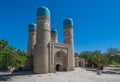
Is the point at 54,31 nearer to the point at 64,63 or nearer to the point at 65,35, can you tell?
the point at 65,35

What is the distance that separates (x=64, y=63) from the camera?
38.6 metres

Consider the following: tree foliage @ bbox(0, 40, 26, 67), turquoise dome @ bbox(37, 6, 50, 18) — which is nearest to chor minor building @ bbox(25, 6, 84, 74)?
turquoise dome @ bbox(37, 6, 50, 18)

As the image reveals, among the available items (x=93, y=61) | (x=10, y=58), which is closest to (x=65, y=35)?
(x=10, y=58)

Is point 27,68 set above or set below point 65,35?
below

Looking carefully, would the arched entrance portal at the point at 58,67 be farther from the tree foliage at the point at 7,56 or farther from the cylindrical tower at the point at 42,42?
the tree foliage at the point at 7,56

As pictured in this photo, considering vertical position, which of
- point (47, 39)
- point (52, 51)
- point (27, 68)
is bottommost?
point (27, 68)

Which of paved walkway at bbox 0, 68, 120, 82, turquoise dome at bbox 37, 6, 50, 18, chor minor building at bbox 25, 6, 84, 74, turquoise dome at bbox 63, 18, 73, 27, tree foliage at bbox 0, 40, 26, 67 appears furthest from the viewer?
turquoise dome at bbox 63, 18, 73, 27

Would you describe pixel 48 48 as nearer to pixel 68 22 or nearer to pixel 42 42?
pixel 42 42

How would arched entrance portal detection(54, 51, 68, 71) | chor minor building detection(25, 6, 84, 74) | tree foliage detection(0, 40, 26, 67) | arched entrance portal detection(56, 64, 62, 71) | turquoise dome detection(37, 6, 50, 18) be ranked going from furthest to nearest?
arched entrance portal detection(56, 64, 62, 71), arched entrance portal detection(54, 51, 68, 71), turquoise dome detection(37, 6, 50, 18), chor minor building detection(25, 6, 84, 74), tree foliage detection(0, 40, 26, 67)

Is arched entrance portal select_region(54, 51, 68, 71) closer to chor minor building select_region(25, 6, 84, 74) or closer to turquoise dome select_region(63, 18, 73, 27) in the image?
chor minor building select_region(25, 6, 84, 74)

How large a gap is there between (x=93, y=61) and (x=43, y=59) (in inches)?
1186

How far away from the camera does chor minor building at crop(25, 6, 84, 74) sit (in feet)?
107

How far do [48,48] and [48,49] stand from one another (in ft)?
0.68

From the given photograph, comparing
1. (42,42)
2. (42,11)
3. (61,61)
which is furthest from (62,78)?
(42,11)
